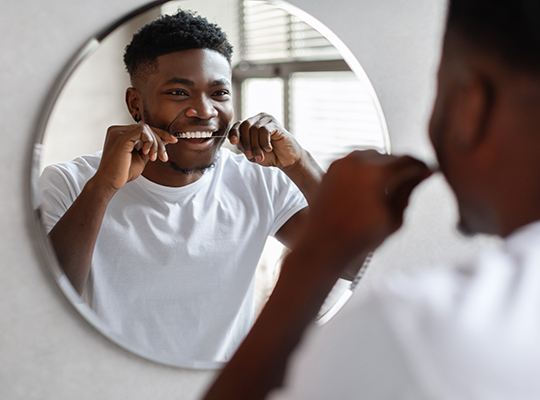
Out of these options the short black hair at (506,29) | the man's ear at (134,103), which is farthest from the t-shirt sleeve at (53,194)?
the short black hair at (506,29)

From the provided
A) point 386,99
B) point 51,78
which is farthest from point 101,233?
point 386,99

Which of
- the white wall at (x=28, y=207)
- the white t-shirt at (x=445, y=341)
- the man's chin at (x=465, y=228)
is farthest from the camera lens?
the white wall at (x=28, y=207)

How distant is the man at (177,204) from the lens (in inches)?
32.2

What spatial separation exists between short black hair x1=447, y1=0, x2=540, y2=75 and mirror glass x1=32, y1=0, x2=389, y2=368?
476mm

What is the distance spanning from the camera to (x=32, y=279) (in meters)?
0.82

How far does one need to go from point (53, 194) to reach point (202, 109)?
0.62 ft

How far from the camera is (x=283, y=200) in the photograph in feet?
2.95

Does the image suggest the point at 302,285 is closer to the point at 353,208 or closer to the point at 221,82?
the point at 353,208

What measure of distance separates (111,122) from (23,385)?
1.01 ft

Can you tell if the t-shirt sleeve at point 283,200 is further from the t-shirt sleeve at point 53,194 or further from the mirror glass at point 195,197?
the t-shirt sleeve at point 53,194

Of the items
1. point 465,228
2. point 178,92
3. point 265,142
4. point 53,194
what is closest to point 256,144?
point 265,142

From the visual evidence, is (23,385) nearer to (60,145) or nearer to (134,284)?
(134,284)

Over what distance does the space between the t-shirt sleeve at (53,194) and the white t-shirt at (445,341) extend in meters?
0.51

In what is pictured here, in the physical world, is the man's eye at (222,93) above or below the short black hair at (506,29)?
below
